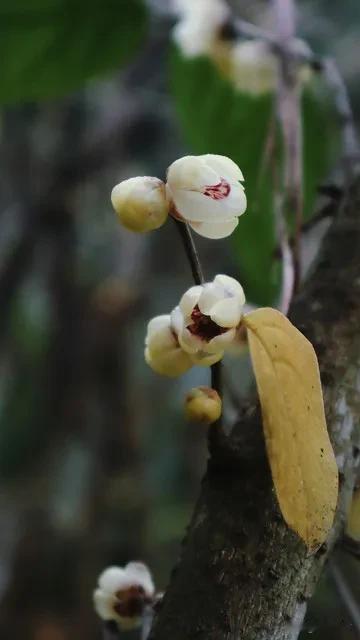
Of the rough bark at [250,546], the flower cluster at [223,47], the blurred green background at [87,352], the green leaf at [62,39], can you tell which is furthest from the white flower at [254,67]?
the blurred green background at [87,352]

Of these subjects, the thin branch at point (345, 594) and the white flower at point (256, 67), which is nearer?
the thin branch at point (345, 594)

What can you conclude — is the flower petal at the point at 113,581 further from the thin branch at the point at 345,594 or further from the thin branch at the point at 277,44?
the thin branch at the point at 277,44

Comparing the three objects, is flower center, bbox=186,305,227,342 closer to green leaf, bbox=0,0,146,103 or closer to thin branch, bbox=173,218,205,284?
thin branch, bbox=173,218,205,284

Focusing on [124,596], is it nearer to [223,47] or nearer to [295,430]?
Result: [295,430]

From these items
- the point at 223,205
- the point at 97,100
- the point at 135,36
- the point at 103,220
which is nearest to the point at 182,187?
the point at 223,205

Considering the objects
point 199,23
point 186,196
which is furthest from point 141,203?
point 199,23

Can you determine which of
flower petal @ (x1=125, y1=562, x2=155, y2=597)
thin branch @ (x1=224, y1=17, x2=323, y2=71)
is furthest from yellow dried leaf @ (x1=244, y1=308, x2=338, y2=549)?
thin branch @ (x1=224, y1=17, x2=323, y2=71)

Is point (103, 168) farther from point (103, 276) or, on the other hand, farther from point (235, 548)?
point (235, 548)
